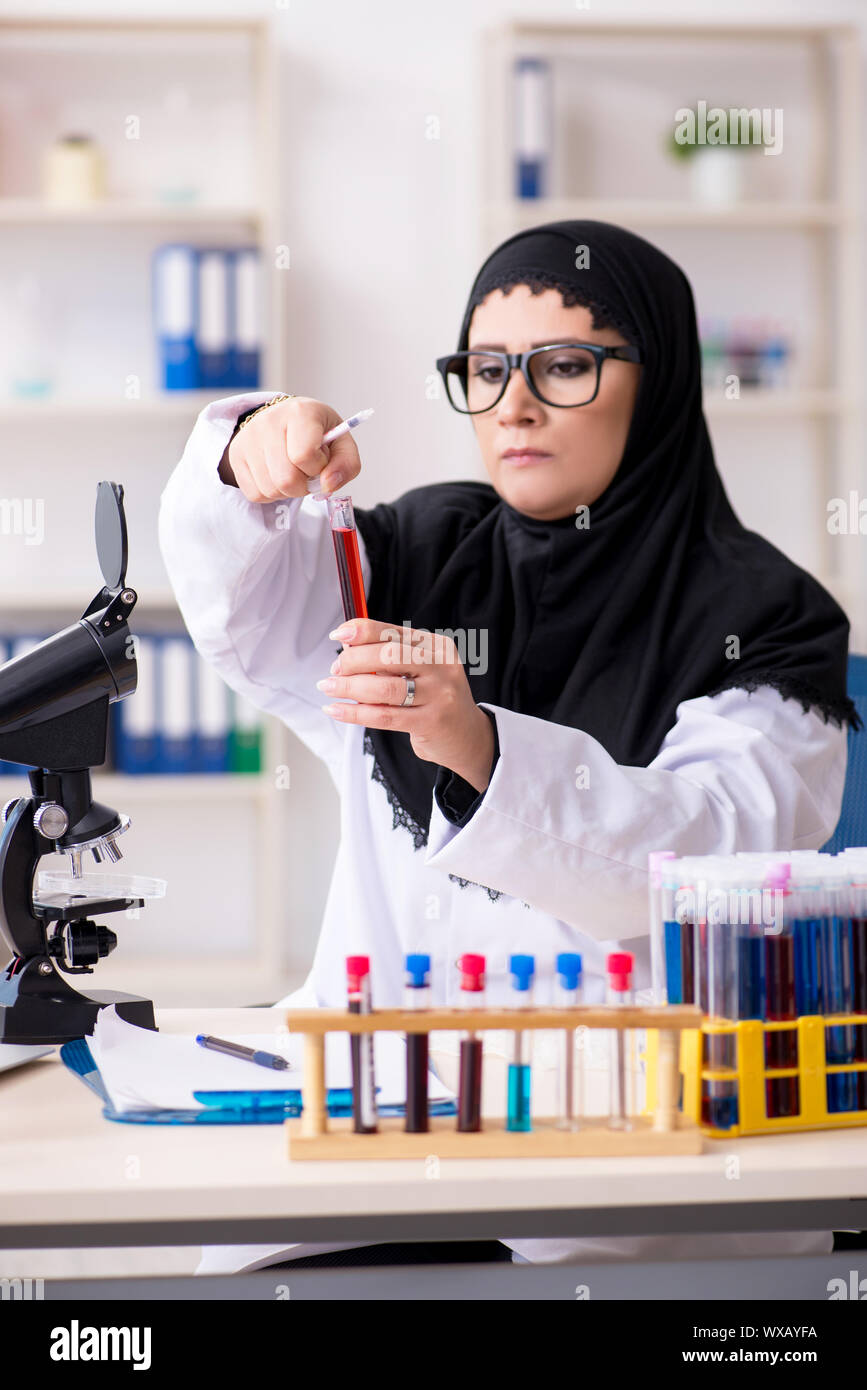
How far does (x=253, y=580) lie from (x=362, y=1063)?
2.19ft

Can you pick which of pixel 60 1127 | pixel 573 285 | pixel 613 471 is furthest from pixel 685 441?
pixel 60 1127

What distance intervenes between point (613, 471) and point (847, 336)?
2.34 m

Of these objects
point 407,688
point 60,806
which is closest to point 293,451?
point 407,688

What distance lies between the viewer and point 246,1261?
1069 mm

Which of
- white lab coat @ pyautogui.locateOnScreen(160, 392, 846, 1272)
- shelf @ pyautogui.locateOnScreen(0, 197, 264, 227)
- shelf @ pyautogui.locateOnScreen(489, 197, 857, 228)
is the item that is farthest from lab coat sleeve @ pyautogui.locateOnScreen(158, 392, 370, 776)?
shelf @ pyautogui.locateOnScreen(489, 197, 857, 228)

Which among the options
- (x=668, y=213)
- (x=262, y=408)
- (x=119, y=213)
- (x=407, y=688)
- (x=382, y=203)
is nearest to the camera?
(x=407, y=688)

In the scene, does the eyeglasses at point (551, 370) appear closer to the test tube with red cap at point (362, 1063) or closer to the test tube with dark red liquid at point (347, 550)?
the test tube with dark red liquid at point (347, 550)

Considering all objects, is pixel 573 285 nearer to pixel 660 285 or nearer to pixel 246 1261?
pixel 660 285

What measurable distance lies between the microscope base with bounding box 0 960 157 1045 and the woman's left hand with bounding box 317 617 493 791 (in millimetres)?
328

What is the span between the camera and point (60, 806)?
3.48ft

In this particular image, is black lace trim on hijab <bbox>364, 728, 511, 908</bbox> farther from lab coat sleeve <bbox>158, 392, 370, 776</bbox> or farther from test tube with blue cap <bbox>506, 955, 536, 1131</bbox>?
test tube with blue cap <bbox>506, 955, 536, 1131</bbox>

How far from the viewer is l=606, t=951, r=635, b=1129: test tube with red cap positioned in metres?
0.84

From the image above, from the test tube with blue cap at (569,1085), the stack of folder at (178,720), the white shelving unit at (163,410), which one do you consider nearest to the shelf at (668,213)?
the white shelving unit at (163,410)

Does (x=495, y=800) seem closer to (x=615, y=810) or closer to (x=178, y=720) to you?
(x=615, y=810)
